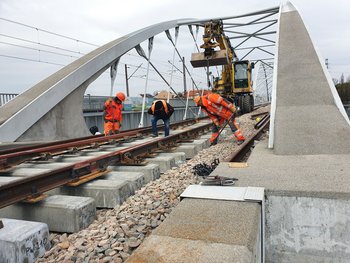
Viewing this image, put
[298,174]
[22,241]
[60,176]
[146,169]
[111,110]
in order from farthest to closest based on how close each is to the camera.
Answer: [111,110], [146,169], [60,176], [298,174], [22,241]

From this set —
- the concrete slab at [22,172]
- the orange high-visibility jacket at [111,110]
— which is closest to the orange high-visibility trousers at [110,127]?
the orange high-visibility jacket at [111,110]

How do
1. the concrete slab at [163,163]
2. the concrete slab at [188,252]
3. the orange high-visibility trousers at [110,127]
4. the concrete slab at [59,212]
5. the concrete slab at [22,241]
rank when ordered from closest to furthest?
the concrete slab at [188,252], the concrete slab at [22,241], the concrete slab at [59,212], the concrete slab at [163,163], the orange high-visibility trousers at [110,127]

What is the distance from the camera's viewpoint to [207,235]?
2096mm

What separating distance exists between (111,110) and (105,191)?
5.87 m

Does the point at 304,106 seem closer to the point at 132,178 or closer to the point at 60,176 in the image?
the point at 132,178

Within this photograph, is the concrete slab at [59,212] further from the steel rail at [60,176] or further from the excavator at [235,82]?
the excavator at [235,82]

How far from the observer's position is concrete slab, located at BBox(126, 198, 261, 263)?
72.5 inches

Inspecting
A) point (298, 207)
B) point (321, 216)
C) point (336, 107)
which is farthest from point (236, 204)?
point (336, 107)

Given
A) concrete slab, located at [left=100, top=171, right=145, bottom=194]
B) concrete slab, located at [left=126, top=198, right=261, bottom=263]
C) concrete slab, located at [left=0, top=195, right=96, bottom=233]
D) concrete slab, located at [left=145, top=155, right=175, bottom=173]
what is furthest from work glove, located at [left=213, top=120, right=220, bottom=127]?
concrete slab, located at [left=126, top=198, right=261, bottom=263]

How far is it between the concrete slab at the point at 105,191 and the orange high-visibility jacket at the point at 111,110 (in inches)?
217

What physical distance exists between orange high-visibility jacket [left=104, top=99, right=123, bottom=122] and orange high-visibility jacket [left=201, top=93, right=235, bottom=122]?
286cm

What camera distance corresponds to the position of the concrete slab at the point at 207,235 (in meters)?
1.84

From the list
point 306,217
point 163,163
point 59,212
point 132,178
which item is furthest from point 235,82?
point 59,212

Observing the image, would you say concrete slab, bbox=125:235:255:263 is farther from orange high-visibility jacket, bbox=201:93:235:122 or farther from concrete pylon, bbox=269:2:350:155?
orange high-visibility jacket, bbox=201:93:235:122
